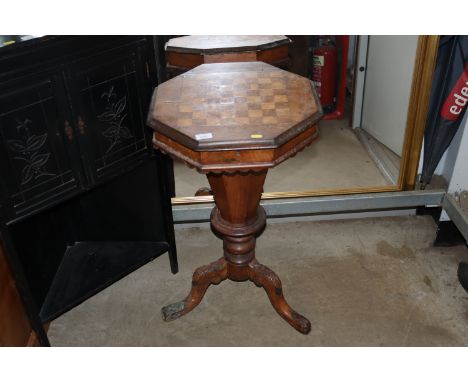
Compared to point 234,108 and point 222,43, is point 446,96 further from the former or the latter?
point 234,108

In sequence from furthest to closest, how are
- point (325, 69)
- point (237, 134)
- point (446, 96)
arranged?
point (325, 69)
point (446, 96)
point (237, 134)

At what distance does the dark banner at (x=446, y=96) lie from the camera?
8.32 ft

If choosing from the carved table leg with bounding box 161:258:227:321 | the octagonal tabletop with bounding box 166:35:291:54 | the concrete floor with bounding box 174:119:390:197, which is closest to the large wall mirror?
the concrete floor with bounding box 174:119:390:197

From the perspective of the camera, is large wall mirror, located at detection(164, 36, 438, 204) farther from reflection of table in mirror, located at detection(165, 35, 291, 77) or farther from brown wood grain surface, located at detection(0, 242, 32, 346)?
brown wood grain surface, located at detection(0, 242, 32, 346)

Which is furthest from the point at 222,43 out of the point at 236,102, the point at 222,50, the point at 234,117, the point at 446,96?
the point at 446,96

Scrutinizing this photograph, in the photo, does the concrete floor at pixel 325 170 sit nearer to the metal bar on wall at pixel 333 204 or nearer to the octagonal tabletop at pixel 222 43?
the metal bar on wall at pixel 333 204

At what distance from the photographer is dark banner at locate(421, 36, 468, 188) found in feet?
8.32

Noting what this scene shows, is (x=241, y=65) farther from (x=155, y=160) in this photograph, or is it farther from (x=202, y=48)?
(x=155, y=160)

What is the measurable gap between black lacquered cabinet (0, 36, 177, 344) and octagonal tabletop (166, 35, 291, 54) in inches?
9.3

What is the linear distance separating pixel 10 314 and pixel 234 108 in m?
1.33

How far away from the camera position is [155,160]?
7.66 ft

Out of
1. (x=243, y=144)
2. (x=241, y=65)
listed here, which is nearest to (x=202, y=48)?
(x=241, y=65)

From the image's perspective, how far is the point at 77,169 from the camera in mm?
1980

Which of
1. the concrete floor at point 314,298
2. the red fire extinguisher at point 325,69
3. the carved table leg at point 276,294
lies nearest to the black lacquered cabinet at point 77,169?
the concrete floor at point 314,298
